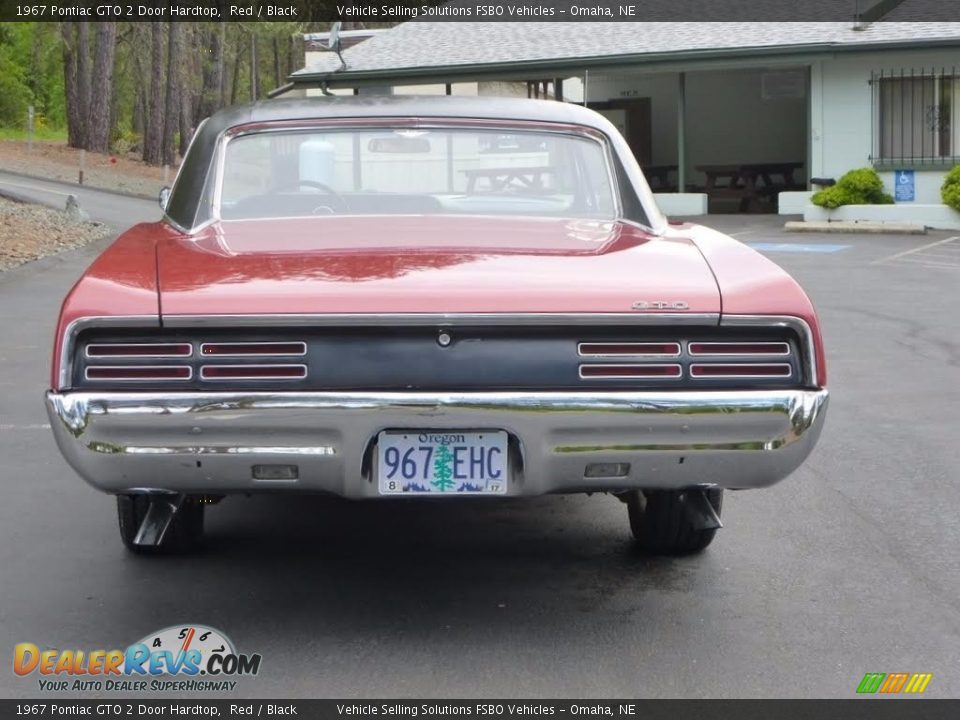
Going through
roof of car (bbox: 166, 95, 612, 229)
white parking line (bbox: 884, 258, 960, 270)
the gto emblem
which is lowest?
white parking line (bbox: 884, 258, 960, 270)

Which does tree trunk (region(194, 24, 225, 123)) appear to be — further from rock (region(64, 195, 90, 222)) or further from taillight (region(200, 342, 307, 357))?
taillight (region(200, 342, 307, 357))

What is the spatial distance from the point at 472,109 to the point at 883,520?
236cm

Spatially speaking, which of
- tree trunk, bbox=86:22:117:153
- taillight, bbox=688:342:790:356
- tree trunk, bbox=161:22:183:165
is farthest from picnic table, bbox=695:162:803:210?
taillight, bbox=688:342:790:356

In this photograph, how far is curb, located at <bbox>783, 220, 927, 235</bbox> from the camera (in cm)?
2250

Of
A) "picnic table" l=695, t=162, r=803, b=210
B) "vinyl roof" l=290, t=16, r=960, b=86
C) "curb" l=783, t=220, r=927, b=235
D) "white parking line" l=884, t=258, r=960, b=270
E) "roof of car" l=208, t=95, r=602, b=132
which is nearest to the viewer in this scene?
"roof of car" l=208, t=95, r=602, b=132

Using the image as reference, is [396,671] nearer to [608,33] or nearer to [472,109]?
[472,109]

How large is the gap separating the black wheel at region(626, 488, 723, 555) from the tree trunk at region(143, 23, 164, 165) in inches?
1542

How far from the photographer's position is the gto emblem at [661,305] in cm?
398

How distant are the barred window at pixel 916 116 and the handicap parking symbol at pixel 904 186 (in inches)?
10.0

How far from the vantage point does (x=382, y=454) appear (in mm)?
4020

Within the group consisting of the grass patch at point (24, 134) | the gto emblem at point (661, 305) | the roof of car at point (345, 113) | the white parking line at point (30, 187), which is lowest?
the white parking line at point (30, 187)

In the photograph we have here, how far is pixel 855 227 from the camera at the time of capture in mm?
23250

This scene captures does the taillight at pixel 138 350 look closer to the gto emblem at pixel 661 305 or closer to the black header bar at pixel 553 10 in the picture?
the gto emblem at pixel 661 305

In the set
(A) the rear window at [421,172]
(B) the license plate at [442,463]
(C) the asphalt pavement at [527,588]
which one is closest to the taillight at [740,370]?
(B) the license plate at [442,463]
